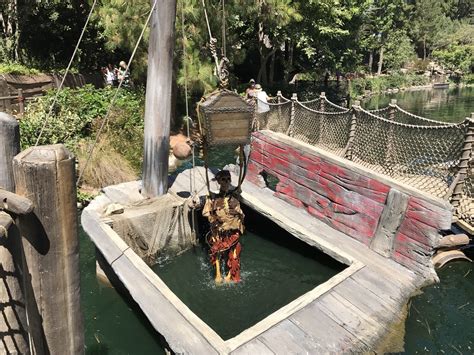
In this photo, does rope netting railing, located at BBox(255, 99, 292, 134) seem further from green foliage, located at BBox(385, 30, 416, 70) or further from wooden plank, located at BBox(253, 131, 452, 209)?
green foliage, located at BBox(385, 30, 416, 70)

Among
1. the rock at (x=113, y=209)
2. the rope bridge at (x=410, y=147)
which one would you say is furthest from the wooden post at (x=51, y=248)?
the rope bridge at (x=410, y=147)

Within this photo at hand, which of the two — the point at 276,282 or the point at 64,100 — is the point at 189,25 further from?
the point at 276,282

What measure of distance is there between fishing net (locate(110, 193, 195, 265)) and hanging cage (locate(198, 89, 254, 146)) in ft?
7.37

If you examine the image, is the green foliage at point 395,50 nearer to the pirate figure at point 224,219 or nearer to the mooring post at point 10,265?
the pirate figure at point 224,219

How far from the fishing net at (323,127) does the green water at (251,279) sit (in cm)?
222

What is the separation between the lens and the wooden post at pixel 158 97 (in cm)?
693

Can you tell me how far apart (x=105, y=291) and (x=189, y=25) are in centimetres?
989

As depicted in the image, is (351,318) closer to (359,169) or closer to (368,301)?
(368,301)

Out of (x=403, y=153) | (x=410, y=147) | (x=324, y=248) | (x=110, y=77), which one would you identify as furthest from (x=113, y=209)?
(x=110, y=77)

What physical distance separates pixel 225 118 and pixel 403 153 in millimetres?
3963

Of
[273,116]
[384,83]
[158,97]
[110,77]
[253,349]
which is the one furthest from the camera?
[384,83]

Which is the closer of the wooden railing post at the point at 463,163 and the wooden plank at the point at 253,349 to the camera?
the wooden plank at the point at 253,349

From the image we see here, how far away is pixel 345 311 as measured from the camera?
5020 millimetres

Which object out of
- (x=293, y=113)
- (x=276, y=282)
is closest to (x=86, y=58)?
(x=293, y=113)
